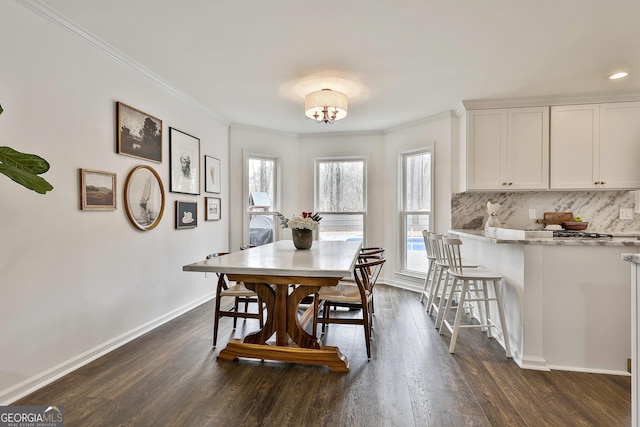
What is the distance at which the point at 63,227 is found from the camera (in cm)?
227

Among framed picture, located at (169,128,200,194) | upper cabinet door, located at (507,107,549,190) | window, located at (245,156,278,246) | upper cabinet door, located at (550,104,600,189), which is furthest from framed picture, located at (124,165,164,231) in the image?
upper cabinet door, located at (550,104,600,189)

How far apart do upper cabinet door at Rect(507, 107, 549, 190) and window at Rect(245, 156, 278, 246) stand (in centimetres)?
340

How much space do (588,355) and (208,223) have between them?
412 cm

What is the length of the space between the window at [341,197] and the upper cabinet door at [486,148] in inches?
69.5

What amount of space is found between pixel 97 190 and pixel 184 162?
127 cm

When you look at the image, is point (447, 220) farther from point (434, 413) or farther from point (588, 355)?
point (434, 413)

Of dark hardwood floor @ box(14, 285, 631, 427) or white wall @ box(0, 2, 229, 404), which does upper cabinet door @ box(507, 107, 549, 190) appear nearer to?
dark hardwood floor @ box(14, 285, 631, 427)

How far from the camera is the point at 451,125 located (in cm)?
424

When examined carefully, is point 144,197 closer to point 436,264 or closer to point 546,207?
point 436,264

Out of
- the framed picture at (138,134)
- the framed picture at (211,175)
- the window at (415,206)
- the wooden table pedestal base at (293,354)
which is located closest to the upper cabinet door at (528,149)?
the window at (415,206)

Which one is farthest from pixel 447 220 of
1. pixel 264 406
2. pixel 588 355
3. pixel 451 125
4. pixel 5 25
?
pixel 5 25

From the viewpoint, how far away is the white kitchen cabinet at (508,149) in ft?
12.4

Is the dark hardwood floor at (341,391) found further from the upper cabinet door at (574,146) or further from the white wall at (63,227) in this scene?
the upper cabinet door at (574,146)

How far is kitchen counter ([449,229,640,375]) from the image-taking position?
7.54 feet
